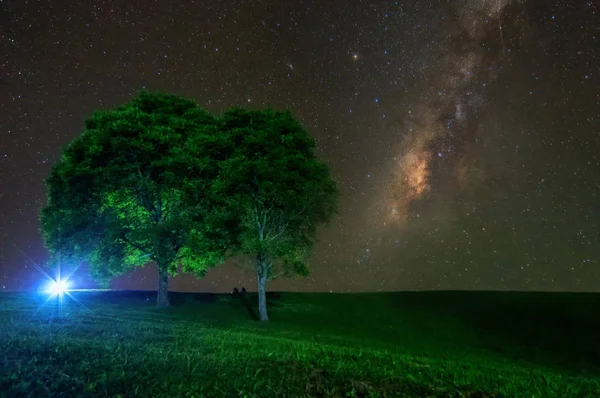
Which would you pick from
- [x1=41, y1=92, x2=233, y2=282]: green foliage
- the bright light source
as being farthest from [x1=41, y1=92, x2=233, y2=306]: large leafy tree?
the bright light source

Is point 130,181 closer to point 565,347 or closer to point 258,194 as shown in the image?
point 258,194

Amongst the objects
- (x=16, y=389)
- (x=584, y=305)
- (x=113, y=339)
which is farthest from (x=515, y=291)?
(x=16, y=389)

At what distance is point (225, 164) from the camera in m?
32.3

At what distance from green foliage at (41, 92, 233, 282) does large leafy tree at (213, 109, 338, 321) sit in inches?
73.8

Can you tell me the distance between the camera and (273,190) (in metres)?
31.8

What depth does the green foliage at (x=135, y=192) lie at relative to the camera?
33844mm

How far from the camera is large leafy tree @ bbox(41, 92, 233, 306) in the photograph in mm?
33844

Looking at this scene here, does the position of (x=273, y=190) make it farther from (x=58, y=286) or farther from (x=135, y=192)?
(x=58, y=286)

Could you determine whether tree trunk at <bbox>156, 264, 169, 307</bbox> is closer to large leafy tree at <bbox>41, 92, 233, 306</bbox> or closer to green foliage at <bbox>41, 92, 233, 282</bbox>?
large leafy tree at <bbox>41, 92, 233, 306</bbox>

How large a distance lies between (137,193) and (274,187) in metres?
12.8

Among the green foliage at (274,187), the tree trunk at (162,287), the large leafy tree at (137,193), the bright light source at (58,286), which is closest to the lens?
the green foliage at (274,187)

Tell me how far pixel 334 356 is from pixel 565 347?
26622mm

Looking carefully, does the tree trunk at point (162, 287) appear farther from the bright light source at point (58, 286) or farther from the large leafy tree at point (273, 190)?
the bright light source at point (58, 286)

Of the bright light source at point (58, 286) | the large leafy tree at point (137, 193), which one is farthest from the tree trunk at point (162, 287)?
the bright light source at point (58, 286)
